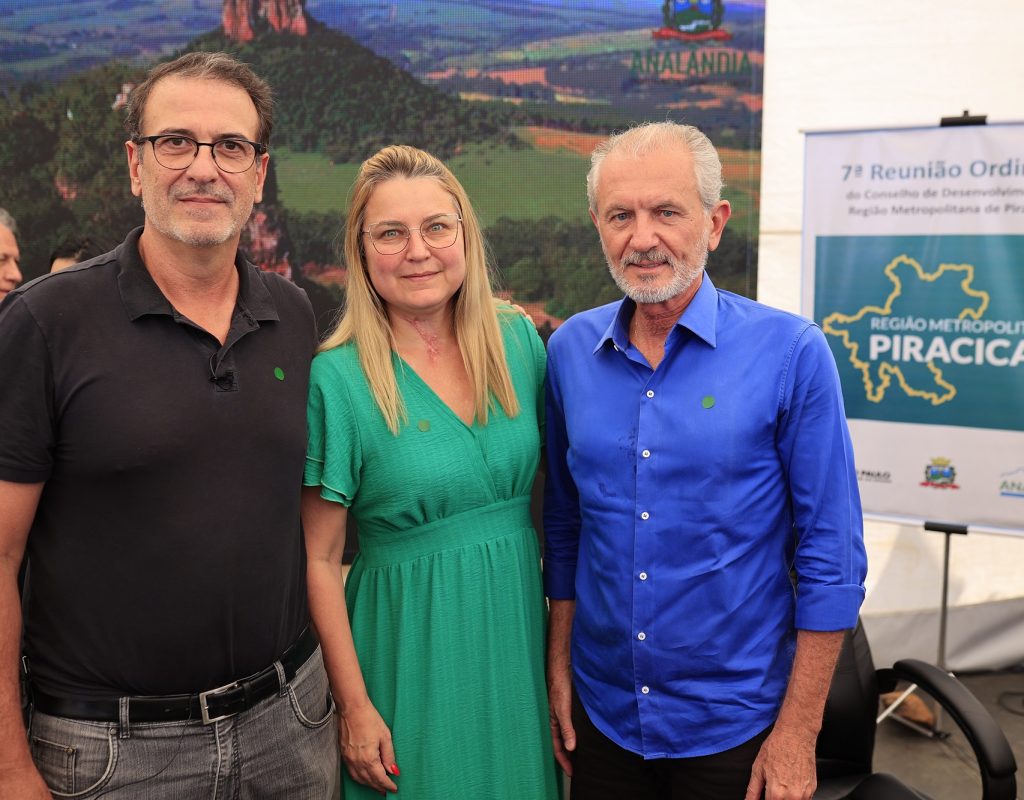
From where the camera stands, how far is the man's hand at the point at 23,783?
4.35ft

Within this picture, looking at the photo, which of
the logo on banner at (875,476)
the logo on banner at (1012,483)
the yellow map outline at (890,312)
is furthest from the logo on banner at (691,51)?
the logo on banner at (1012,483)

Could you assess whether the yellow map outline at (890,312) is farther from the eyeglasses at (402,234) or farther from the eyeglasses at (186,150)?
the eyeglasses at (186,150)

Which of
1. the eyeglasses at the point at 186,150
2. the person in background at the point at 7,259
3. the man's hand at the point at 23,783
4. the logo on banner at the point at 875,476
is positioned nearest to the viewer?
the man's hand at the point at 23,783

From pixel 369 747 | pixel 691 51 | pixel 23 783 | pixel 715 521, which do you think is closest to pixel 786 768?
pixel 715 521

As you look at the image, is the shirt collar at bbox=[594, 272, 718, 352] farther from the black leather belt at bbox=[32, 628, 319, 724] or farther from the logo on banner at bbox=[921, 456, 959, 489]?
the logo on banner at bbox=[921, 456, 959, 489]

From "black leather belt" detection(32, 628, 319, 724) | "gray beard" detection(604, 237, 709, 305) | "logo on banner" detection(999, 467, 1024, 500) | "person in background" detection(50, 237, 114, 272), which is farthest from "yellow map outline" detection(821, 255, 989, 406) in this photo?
"person in background" detection(50, 237, 114, 272)

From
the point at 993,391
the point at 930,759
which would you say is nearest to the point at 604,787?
the point at 930,759

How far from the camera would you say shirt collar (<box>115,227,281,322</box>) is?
141cm

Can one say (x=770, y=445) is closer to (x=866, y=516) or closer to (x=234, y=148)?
(x=234, y=148)

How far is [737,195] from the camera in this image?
379 centimetres

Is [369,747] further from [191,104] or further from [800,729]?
[191,104]

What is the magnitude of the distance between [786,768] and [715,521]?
0.43m

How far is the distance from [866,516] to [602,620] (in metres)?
2.23

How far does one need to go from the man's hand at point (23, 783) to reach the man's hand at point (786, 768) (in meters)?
1.14
